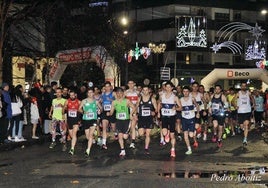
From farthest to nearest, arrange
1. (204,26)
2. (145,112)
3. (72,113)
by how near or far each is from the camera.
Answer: (204,26) < (145,112) < (72,113)

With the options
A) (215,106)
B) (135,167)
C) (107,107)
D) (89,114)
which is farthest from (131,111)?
(135,167)

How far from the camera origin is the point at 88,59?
26.1 meters

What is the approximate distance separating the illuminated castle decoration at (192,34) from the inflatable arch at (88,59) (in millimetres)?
26475

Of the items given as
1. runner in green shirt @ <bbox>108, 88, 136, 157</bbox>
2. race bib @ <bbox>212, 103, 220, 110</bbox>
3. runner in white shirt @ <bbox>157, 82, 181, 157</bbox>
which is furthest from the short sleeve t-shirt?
race bib @ <bbox>212, 103, 220, 110</bbox>

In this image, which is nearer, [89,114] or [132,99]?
[89,114]

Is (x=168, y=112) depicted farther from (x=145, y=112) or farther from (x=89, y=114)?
(x=89, y=114)

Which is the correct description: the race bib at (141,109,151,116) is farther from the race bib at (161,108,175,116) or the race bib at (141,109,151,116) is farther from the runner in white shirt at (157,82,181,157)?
the race bib at (161,108,175,116)

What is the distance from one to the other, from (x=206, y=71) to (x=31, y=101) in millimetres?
45884

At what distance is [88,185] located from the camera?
27.8 feet

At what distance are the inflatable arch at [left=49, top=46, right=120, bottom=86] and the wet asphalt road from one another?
1104cm

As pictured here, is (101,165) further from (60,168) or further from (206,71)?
(206,71)

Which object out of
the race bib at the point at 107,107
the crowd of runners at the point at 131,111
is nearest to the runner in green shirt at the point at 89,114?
the crowd of runners at the point at 131,111

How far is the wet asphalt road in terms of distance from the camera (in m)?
8.77

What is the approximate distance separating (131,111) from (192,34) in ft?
130
